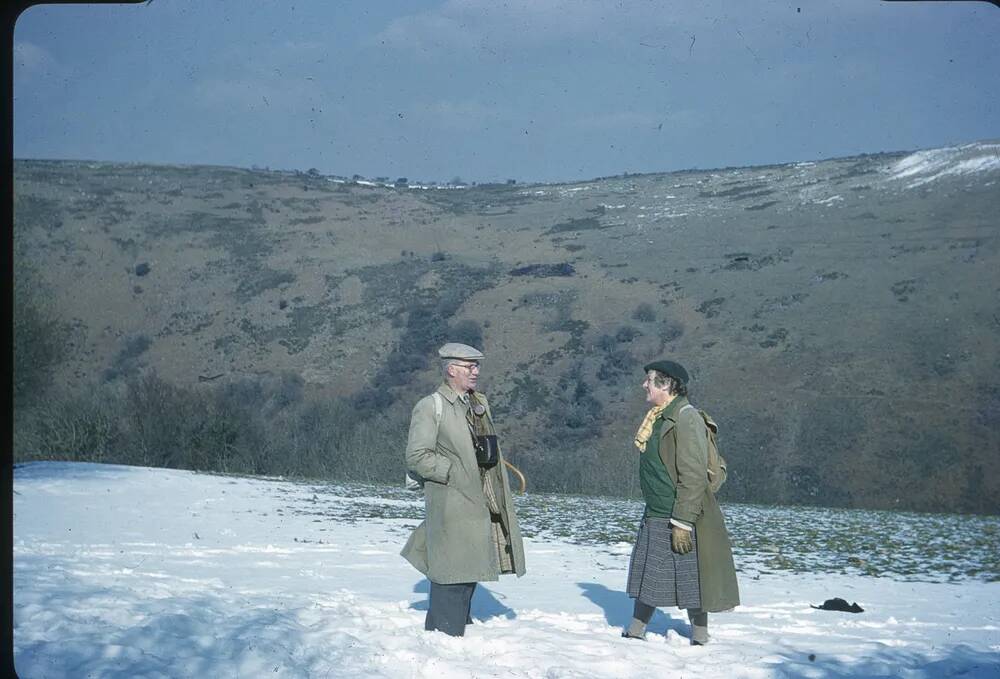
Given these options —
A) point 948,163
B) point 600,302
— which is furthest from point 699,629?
point 948,163

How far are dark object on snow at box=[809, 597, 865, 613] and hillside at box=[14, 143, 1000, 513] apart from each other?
612 inches

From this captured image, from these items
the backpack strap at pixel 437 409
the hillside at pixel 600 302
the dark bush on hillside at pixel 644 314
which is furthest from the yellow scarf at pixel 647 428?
the dark bush on hillside at pixel 644 314

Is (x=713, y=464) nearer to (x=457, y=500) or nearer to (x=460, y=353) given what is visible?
(x=457, y=500)

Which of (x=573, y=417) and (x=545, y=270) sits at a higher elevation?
(x=545, y=270)

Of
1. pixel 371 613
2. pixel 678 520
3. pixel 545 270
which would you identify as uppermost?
pixel 545 270

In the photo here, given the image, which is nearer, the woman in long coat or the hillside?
the woman in long coat

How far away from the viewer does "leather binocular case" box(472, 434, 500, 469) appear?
7766 millimetres

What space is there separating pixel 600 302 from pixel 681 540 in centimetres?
3967

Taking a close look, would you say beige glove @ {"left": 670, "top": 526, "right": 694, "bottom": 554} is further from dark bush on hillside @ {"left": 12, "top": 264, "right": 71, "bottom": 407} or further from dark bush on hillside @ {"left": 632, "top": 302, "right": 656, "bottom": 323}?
dark bush on hillside @ {"left": 632, "top": 302, "right": 656, "bottom": 323}

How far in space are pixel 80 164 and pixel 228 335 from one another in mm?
35942

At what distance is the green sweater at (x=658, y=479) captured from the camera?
25.6 feet

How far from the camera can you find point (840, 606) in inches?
402

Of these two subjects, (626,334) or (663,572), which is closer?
(663,572)

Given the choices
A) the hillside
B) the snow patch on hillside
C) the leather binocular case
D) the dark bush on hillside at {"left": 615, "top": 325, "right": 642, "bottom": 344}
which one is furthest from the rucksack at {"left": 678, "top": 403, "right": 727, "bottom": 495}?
the snow patch on hillside
